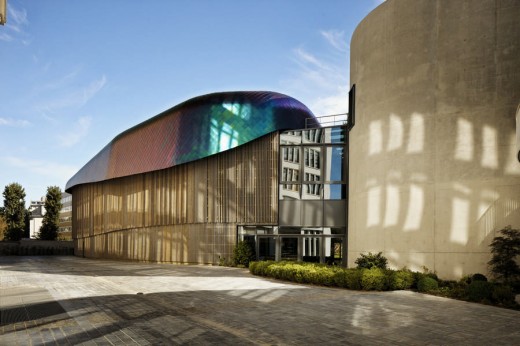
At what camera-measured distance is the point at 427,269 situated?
1966 centimetres

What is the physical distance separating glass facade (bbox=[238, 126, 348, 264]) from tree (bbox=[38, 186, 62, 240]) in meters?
46.9

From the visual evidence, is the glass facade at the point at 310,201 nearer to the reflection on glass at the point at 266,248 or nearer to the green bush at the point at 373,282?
the reflection on glass at the point at 266,248

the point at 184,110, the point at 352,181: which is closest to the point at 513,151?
the point at 352,181

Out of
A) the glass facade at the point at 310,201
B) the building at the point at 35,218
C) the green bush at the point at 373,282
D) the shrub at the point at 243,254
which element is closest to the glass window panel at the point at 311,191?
the glass facade at the point at 310,201

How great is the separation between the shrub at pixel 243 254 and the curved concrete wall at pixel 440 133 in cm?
966

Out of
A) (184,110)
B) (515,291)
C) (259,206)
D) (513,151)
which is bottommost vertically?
(515,291)

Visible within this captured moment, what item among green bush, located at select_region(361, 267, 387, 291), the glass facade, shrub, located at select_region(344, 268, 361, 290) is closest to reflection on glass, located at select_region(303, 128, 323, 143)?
the glass facade

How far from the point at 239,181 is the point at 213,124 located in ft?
14.8

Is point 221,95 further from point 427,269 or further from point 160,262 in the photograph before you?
point 427,269

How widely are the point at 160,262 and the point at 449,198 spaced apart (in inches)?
944

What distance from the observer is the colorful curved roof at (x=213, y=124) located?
105 ft

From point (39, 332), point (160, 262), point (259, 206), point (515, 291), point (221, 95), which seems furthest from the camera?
point (160, 262)

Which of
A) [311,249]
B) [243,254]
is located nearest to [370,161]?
[311,249]

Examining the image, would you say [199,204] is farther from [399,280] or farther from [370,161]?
[399,280]
